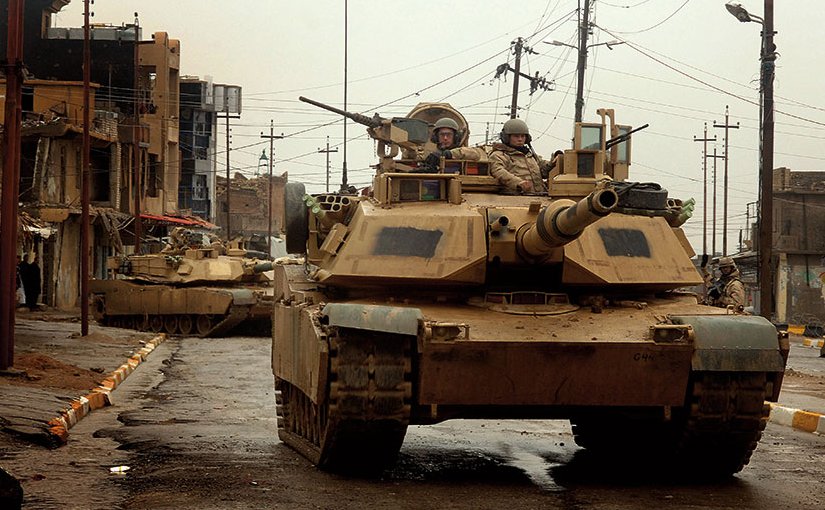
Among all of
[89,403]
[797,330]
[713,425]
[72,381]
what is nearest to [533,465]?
[713,425]

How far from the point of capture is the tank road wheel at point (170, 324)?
2967 cm

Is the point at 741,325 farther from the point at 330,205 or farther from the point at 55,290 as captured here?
the point at 55,290

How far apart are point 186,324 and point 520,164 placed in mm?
18722

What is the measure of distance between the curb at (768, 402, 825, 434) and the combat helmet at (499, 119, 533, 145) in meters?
3.79

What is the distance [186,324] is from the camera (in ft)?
96.8

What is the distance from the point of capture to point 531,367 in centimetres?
927

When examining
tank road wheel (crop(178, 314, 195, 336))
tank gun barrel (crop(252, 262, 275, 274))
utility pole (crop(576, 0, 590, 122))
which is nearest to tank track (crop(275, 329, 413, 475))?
tank gun barrel (crop(252, 262, 275, 274))

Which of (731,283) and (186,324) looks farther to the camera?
(186,324)

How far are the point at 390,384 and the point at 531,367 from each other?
0.98 metres

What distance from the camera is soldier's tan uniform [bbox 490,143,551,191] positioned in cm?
1174

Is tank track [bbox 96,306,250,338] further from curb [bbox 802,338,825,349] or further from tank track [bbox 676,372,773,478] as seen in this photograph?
tank track [bbox 676,372,773,478]

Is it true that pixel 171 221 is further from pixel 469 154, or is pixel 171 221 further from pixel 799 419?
pixel 469 154

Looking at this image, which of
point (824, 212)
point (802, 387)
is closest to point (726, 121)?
point (824, 212)

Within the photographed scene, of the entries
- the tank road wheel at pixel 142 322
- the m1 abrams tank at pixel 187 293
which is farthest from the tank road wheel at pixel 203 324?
the tank road wheel at pixel 142 322
